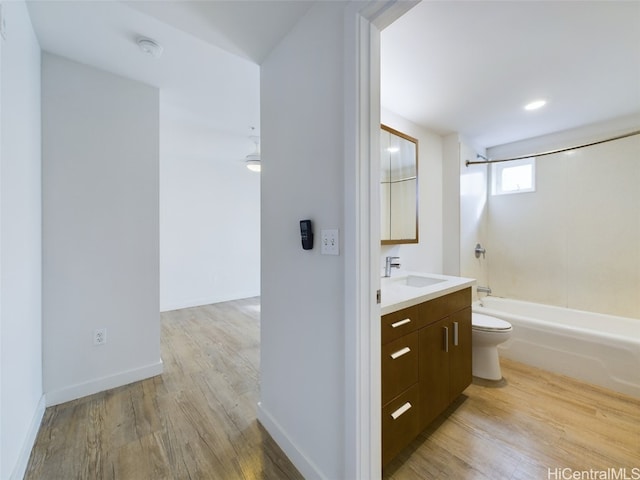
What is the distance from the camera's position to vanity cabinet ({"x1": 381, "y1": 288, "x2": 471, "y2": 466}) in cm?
123

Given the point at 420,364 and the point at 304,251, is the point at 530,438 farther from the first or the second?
the point at 304,251

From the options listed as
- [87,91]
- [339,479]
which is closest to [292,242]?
[339,479]

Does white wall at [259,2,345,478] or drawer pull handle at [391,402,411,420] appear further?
drawer pull handle at [391,402,411,420]

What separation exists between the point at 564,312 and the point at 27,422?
4439 millimetres

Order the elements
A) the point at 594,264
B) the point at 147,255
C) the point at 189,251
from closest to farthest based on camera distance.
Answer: the point at 147,255
the point at 594,264
the point at 189,251

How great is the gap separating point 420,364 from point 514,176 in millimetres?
3112

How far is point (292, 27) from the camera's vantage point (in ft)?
4.55

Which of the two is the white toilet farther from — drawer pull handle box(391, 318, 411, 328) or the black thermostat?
the black thermostat

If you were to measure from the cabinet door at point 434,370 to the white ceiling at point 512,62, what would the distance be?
166 centimetres

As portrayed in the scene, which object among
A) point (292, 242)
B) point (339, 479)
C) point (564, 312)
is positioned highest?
point (292, 242)

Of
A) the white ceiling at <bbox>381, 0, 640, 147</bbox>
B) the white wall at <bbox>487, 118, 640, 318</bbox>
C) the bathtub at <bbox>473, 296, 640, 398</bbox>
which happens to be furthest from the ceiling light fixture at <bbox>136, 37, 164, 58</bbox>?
the white wall at <bbox>487, 118, 640, 318</bbox>

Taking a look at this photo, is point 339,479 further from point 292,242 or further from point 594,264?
point 594,264

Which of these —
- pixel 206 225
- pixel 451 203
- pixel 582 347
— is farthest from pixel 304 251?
pixel 206 225

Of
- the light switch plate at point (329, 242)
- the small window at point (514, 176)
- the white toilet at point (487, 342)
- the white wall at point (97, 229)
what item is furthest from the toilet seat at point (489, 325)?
the white wall at point (97, 229)
